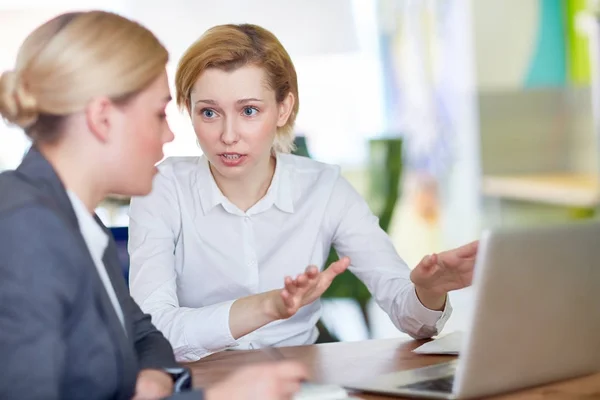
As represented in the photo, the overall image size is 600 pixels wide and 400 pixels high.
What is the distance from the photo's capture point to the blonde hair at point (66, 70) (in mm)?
1179

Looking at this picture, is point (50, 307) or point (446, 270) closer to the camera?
point (50, 307)

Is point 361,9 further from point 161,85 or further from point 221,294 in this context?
point 161,85

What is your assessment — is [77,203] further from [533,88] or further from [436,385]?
[533,88]

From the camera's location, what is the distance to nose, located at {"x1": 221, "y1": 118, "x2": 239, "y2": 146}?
6.26 ft

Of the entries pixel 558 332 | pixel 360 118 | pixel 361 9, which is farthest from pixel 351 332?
pixel 558 332

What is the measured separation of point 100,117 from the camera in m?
1.21

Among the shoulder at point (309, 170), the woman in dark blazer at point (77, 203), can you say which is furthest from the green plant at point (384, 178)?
the woman in dark blazer at point (77, 203)

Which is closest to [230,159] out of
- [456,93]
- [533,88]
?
[456,93]

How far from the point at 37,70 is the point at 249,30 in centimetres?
92

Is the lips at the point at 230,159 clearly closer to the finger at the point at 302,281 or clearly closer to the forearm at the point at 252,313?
the forearm at the point at 252,313

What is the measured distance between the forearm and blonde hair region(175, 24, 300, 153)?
1.74 feet

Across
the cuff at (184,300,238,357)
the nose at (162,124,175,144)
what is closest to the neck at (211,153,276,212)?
the cuff at (184,300,238,357)

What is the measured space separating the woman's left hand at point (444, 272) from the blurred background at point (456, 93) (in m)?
3.51

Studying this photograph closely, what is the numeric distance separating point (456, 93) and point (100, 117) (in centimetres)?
520
